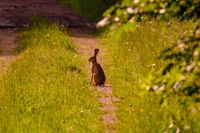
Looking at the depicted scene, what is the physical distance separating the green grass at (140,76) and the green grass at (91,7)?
447 cm

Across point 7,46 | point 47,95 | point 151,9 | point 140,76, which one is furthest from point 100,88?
point 151,9

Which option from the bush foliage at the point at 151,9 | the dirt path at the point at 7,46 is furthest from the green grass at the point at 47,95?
the bush foliage at the point at 151,9

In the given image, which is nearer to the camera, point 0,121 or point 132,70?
point 0,121

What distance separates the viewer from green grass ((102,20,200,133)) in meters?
7.20

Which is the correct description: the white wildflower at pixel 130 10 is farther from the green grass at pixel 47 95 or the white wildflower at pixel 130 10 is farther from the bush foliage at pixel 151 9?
the green grass at pixel 47 95

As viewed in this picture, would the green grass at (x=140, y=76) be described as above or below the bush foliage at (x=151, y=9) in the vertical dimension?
below

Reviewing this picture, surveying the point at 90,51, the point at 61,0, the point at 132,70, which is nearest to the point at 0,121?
the point at 132,70

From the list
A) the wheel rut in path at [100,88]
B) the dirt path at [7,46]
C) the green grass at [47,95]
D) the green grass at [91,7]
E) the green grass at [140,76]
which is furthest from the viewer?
the green grass at [91,7]

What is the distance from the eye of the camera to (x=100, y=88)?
430 inches

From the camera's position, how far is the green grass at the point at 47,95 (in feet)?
26.4

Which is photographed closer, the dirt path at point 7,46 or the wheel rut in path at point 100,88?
the wheel rut in path at point 100,88

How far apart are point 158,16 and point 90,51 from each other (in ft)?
34.7

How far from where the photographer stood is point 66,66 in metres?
12.1

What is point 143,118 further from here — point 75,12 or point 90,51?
point 75,12
